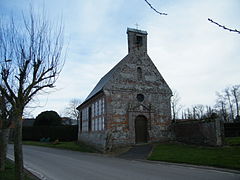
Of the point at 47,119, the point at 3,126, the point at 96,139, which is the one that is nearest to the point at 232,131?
the point at 96,139

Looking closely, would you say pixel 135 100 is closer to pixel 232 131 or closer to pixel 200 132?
pixel 200 132

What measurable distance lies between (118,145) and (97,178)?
969 cm

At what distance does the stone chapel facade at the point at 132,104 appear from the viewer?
1730 centimetres

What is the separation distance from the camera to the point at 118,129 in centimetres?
1717

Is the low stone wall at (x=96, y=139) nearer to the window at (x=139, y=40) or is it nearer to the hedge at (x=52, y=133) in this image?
the hedge at (x=52, y=133)

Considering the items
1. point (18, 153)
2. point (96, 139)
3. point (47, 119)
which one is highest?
point (47, 119)

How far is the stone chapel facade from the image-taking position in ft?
56.7

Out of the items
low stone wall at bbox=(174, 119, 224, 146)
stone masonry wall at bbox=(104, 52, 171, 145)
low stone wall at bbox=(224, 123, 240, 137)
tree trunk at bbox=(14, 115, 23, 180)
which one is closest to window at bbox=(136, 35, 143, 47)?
stone masonry wall at bbox=(104, 52, 171, 145)

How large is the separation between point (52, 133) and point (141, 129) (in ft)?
59.1

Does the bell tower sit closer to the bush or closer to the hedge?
the hedge

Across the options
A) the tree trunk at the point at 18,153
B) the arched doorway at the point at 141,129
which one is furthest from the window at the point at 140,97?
the tree trunk at the point at 18,153

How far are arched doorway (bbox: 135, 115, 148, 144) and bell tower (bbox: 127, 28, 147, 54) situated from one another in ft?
21.6

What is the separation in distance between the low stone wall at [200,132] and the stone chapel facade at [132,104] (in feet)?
4.35

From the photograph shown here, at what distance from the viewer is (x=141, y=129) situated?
18547 mm
